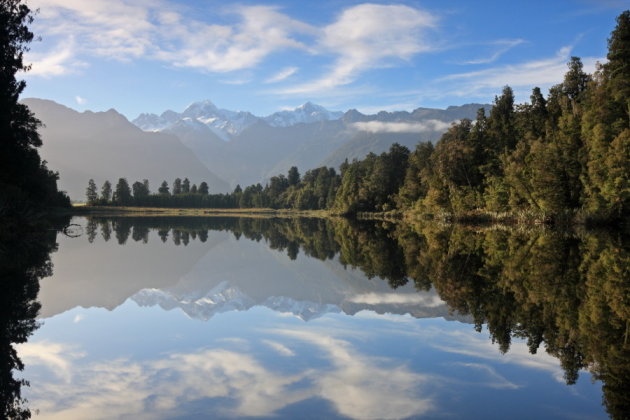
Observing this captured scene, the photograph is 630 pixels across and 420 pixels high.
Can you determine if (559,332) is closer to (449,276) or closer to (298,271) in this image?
(449,276)

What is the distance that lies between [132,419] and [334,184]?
16084 centimetres

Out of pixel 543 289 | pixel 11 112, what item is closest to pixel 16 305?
pixel 543 289

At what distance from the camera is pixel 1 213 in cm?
3516

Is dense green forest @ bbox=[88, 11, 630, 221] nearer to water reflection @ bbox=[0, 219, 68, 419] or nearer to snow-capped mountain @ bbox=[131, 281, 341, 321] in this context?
snow-capped mountain @ bbox=[131, 281, 341, 321]

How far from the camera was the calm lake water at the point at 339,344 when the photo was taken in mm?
8484

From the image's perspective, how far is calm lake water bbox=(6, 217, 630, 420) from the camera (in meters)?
8.48

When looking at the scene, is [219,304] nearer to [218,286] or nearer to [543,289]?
[218,286]

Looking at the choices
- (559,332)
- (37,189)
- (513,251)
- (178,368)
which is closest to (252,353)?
(178,368)

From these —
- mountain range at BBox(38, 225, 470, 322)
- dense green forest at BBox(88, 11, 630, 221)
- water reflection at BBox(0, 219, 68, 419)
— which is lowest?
mountain range at BBox(38, 225, 470, 322)

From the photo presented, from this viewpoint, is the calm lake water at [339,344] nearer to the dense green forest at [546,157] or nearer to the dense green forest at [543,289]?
the dense green forest at [543,289]

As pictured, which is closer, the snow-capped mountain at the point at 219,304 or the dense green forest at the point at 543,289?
the dense green forest at the point at 543,289

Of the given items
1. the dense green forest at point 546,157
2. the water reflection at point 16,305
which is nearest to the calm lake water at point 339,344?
the water reflection at point 16,305

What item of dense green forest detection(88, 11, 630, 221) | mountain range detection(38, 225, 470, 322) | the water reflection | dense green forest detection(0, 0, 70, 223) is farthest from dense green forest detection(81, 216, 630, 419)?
dense green forest detection(0, 0, 70, 223)

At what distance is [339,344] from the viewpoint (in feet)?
40.5
